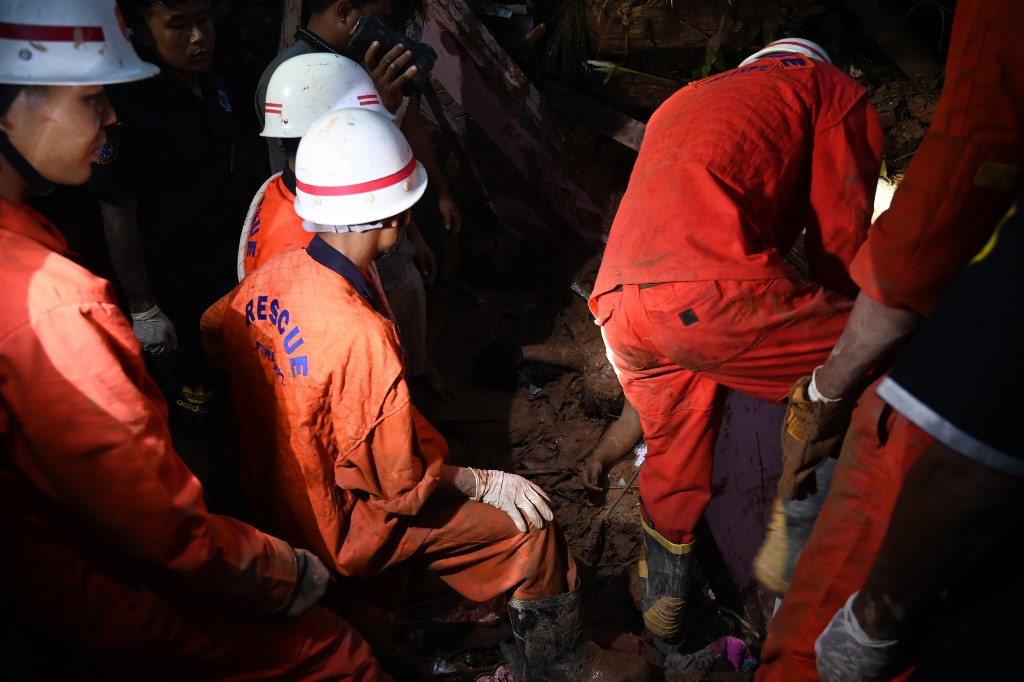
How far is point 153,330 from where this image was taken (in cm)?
324

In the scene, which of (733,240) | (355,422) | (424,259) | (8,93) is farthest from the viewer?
(424,259)

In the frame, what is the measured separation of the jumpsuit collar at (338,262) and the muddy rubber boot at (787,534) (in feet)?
5.24

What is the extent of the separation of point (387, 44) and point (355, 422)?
2.24m

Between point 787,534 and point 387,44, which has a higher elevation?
point 387,44

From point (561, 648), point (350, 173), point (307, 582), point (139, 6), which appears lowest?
point (561, 648)

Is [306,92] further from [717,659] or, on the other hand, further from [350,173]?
[717,659]

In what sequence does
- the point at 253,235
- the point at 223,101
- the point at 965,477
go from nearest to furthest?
the point at 965,477 < the point at 253,235 < the point at 223,101

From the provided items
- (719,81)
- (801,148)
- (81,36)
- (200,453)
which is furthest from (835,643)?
(200,453)

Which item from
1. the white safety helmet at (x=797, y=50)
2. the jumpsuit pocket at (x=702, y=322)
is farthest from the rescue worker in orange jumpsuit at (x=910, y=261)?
the white safety helmet at (x=797, y=50)

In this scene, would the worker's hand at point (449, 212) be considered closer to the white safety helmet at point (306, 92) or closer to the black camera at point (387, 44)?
the black camera at point (387, 44)

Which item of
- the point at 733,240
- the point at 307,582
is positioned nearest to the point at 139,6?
the point at 307,582

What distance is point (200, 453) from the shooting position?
11.4 feet

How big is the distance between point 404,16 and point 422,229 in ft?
3.84

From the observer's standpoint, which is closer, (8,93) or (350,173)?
(8,93)
